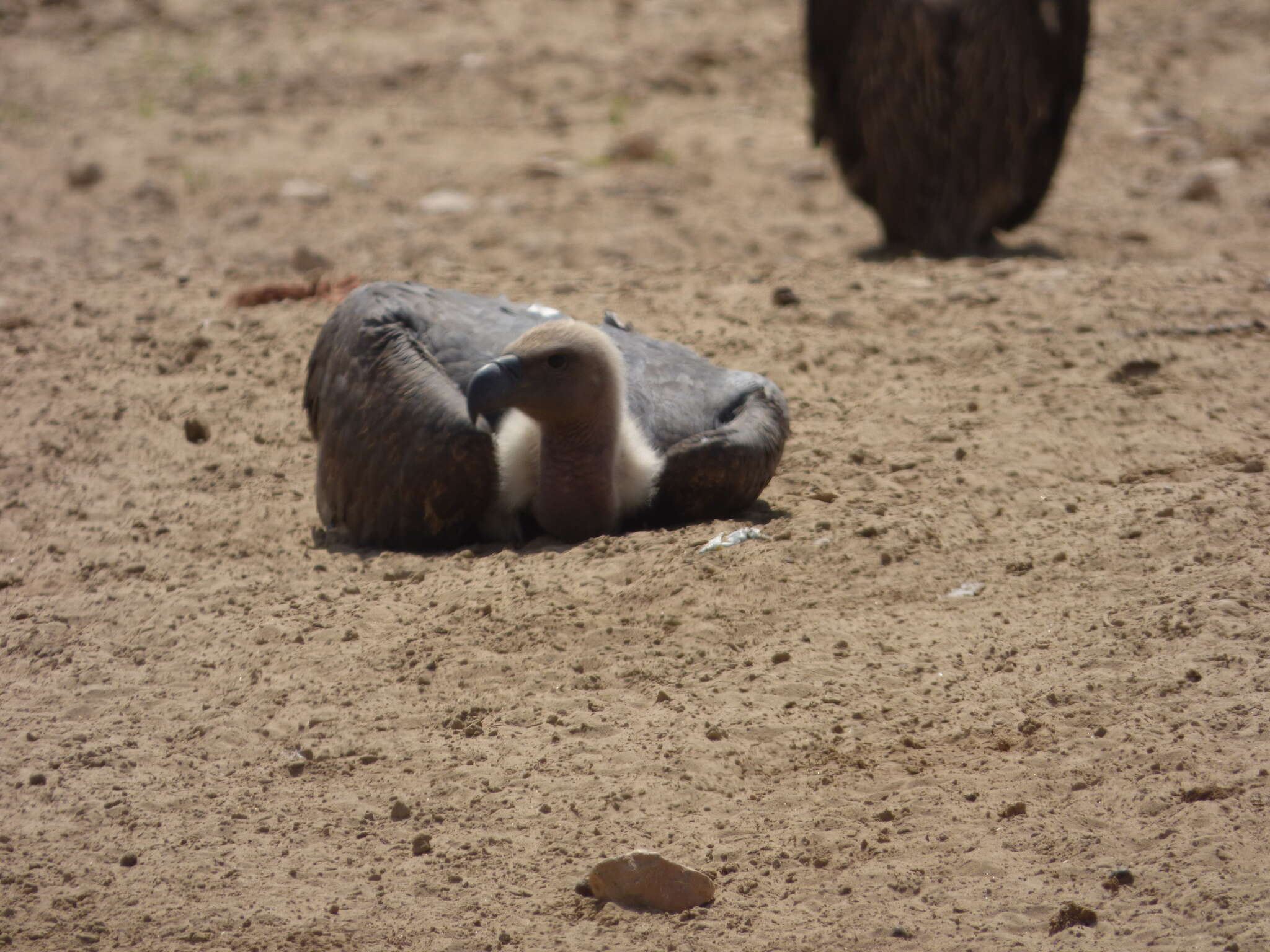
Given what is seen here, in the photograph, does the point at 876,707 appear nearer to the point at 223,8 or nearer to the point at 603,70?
the point at 603,70

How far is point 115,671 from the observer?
12.3 feet

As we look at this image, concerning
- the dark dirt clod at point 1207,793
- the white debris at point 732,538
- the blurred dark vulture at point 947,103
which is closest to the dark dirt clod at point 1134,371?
the white debris at point 732,538

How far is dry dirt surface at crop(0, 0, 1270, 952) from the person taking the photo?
2.87 meters

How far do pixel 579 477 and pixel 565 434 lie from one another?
0.43 ft

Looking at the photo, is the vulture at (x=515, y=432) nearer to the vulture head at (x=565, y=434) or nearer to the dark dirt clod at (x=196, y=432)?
the vulture head at (x=565, y=434)

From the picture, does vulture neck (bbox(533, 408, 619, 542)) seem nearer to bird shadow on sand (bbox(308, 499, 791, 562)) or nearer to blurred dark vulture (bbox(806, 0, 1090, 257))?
bird shadow on sand (bbox(308, 499, 791, 562))

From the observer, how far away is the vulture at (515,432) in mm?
4121

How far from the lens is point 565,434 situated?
4.15 metres

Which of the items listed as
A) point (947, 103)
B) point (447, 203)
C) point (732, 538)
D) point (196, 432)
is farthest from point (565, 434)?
point (447, 203)

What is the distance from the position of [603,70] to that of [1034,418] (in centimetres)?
646

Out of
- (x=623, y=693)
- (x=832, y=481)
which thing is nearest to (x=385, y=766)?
(x=623, y=693)

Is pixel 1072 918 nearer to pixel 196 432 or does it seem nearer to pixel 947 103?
pixel 196 432

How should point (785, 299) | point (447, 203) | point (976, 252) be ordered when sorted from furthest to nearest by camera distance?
1. point (447, 203)
2. point (976, 252)
3. point (785, 299)

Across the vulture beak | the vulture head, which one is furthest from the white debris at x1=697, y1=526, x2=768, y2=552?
the vulture beak
